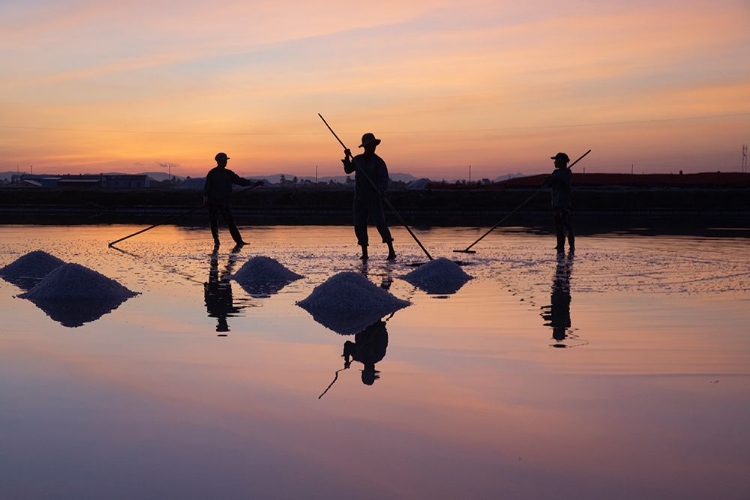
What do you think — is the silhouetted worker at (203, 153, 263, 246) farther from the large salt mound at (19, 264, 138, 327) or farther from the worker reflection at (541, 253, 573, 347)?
the large salt mound at (19, 264, 138, 327)

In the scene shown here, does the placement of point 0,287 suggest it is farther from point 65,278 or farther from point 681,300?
point 681,300

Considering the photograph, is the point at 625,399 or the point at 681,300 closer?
the point at 625,399

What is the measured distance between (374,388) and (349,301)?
11.2 ft

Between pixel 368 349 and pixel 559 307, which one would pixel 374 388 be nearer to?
pixel 368 349

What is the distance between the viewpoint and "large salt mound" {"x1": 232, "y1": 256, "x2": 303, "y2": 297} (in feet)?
34.3

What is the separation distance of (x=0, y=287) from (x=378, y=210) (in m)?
5.72

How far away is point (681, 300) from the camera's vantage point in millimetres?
8766

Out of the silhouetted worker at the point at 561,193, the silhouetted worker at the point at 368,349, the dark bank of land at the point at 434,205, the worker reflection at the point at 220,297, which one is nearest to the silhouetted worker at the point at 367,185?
the worker reflection at the point at 220,297

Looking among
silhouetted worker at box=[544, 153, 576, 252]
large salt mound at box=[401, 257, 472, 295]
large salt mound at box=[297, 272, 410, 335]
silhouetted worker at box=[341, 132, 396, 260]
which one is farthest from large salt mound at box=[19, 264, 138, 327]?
silhouetted worker at box=[544, 153, 576, 252]

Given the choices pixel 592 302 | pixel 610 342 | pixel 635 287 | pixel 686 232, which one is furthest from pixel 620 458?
pixel 686 232

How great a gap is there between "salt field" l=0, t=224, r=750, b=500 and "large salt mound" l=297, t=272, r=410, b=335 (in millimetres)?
24

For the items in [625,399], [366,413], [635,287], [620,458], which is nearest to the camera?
[620,458]

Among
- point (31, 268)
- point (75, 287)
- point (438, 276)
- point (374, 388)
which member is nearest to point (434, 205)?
point (31, 268)

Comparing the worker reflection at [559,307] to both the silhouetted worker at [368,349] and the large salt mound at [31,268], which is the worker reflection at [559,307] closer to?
the silhouetted worker at [368,349]
